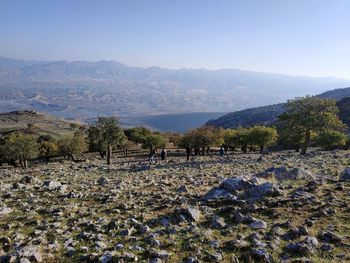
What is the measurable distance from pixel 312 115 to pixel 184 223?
44.5 m

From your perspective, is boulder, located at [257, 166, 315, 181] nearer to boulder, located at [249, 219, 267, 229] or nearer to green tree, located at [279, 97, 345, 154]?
boulder, located at [249, 219, 267, 229]

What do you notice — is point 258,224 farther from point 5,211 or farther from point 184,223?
point 5,211

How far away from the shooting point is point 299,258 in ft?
35.5

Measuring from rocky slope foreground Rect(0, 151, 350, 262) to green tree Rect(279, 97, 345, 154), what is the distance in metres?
34.8

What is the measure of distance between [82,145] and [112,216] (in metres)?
80.6

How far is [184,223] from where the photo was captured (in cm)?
1422

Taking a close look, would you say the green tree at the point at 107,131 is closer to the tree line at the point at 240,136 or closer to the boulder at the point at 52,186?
the tree line at the point at 240,136

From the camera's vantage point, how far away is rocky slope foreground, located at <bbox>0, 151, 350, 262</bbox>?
11.4 m

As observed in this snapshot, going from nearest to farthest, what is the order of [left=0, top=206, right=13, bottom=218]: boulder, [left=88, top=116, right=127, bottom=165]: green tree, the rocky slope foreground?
1. the rocky slope foreground
2. [left=0, top=206, right=13, bottom=218]: boulder
3. [left=88, top=116, right=127, bottom=165]: green tree

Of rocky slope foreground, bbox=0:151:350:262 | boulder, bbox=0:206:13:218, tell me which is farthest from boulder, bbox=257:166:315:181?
boulder, bbox=0:206:13:218

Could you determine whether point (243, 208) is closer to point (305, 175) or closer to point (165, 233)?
point (165, 233)

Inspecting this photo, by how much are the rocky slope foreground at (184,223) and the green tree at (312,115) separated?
34761mm

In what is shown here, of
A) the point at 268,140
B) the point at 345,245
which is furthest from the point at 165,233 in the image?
the point at 268,140

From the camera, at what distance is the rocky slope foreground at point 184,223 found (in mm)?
11391
